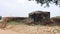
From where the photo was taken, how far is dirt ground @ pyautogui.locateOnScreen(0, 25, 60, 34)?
1384 mm

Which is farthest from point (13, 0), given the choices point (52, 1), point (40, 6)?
point (52, 1)

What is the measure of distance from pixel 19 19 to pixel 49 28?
1.11 feet

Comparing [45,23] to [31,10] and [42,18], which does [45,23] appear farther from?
[31,10]

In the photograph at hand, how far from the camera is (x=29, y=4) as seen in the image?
145 centimetres

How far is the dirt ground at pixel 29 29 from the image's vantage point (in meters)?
1.38

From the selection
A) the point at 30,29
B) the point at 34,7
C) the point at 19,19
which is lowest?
the point at 30,29

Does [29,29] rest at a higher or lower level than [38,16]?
lower

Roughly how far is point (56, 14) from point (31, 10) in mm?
270

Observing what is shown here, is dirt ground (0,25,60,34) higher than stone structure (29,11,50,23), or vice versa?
stone structure (29,11,50,23)

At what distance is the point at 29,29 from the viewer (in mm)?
1413

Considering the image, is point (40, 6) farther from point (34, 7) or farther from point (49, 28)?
point (49, 28)

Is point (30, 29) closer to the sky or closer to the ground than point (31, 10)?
closer to the ground

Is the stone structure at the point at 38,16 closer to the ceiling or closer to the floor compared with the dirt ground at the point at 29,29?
closer to the ceiling

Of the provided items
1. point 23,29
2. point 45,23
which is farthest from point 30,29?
point 45,23
